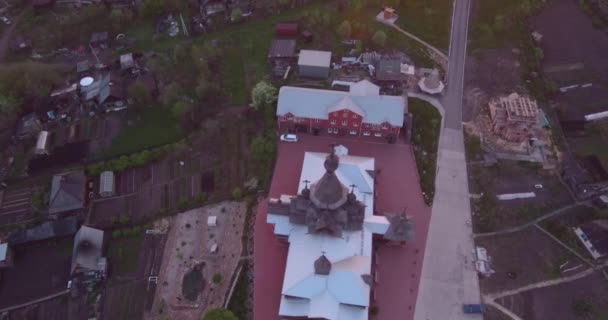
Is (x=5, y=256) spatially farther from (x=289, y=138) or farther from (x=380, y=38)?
(x=380, y=38)

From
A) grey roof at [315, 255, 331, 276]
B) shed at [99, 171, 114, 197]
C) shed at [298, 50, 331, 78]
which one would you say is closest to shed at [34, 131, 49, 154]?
shed at [99, 171, 114, 197]

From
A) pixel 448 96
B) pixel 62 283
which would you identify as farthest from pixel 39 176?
pixel 448 96

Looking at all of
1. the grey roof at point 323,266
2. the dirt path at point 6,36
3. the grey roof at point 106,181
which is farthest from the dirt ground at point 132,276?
the dirt path at point 6,36

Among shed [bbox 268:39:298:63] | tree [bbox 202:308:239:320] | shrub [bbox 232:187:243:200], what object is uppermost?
shed [bbox 268:39:298:63]

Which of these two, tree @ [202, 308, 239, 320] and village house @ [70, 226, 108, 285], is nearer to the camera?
tree @ [202, 308, 239, 320]

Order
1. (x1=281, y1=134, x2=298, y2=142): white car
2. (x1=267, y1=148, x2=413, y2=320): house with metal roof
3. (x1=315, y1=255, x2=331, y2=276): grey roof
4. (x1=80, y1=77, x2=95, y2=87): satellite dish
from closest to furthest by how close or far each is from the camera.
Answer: (x1=267, y1=148, x2=413, y2=320): house with metal roof < (x1=315, y1=255, x2=331, y2=276): grey roof < (x1=281, y1=134, x2=298, y2=142): white car < (x1=80, y1=77, x2=95, y2=87): satellite dish

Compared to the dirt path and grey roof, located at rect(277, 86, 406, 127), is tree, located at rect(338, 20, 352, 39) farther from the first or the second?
the dirt path

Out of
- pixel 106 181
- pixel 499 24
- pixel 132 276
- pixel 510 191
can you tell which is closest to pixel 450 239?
pixel 510 191

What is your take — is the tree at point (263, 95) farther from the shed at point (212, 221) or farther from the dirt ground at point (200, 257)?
the shed at point (212, 221)
